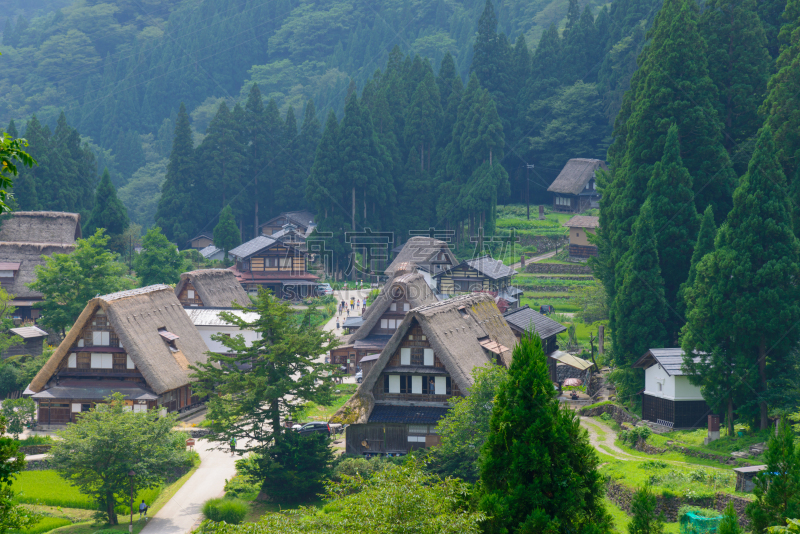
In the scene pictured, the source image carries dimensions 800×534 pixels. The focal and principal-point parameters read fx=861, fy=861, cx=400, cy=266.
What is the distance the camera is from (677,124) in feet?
130

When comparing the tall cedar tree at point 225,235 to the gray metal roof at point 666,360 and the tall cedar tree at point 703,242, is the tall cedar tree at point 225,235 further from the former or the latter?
the tall cedar tree at point 703,242

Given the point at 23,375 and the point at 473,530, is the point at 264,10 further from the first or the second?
the point at 473,530

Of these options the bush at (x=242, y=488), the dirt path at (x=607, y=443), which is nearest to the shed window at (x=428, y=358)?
the dirt path at (x=607, y=443)

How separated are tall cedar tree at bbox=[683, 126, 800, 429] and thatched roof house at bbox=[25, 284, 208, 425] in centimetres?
2174

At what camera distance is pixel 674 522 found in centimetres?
2514

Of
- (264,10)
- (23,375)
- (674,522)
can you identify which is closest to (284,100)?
(264,10)

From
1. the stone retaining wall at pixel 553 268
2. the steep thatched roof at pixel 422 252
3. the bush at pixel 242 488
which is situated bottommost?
the bush at pixel 242 488

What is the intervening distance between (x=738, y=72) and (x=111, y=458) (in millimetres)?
32432

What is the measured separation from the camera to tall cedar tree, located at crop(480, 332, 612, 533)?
46.2 ft

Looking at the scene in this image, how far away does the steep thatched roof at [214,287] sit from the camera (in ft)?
166

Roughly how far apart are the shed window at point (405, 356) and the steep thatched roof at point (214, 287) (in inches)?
731

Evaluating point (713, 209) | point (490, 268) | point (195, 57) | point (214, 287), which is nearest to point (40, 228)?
point (214, 287)

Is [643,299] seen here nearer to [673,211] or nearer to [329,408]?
[673,211]

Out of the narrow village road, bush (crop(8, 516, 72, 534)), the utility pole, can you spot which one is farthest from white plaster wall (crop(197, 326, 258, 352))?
the utility pole
